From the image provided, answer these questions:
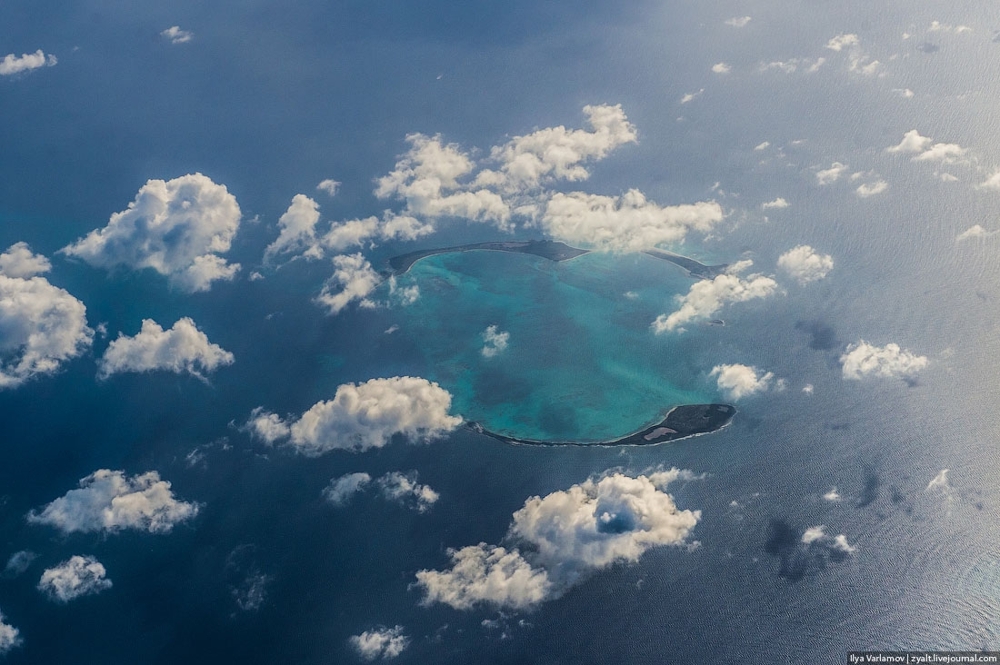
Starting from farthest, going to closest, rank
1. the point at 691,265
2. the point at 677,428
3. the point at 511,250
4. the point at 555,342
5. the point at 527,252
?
the point at 511,250, the point at 527,252, the point at 691,265, the point at 555,342, the point at 677,428

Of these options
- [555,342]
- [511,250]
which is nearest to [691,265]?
[555,342]

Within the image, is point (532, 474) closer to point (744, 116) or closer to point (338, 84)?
point (744, 116)

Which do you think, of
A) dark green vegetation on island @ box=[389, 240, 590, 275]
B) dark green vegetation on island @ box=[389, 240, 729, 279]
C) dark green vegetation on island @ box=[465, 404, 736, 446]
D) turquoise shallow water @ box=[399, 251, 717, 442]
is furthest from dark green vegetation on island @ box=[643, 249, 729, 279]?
dark green vegetation on island @ box=[465, 404, 736, 446]

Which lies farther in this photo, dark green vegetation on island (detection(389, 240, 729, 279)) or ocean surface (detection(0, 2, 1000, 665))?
dark green vegetation on island (detection(389, 240, 729, 279))

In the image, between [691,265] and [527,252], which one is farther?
[527,252]

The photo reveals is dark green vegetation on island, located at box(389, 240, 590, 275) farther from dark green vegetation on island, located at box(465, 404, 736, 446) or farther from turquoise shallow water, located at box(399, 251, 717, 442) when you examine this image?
dark green vegetation on island, located at box(465, 404, 736, 446)

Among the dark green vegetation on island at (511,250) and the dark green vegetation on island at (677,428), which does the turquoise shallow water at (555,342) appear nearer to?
the dark green vegetation on island at (677,428)

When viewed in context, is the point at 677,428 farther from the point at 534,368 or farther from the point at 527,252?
the point at 527,252

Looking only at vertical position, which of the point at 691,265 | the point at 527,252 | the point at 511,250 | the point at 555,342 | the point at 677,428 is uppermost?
the point at 511,250
